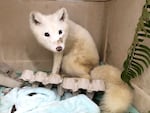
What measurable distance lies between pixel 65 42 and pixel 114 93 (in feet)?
1.23

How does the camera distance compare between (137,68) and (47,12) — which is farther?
(47,12)

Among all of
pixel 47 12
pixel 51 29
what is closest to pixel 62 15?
pixel 51 29

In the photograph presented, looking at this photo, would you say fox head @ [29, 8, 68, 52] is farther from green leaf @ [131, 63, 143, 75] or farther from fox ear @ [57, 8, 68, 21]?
green leaf @ [131, 63, 143, 75]

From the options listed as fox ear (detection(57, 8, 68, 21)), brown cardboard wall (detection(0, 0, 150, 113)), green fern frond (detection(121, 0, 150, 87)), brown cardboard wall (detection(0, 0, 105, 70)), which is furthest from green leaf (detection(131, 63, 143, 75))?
brown cardboard wall (detection(0, 0, 105, 70))

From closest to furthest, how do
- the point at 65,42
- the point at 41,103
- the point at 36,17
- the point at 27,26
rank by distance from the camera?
1. the point at 41,103
2. the point at 36,17
3. the point at 65,42
4. the point at 27,26

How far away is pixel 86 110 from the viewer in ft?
3.08

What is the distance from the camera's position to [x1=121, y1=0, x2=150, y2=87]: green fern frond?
91 cm

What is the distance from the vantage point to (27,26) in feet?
4.70

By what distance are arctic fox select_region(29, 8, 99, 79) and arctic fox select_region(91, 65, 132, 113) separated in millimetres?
116

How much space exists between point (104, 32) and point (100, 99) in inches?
23.8

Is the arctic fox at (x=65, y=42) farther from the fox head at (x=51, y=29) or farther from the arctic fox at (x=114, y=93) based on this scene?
the arctic fox at (x=114, y=93)

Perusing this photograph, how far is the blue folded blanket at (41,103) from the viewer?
0.93m

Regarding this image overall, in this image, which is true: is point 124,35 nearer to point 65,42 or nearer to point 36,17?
point 65,42

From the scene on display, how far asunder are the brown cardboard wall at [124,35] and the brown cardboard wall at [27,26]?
90mm
